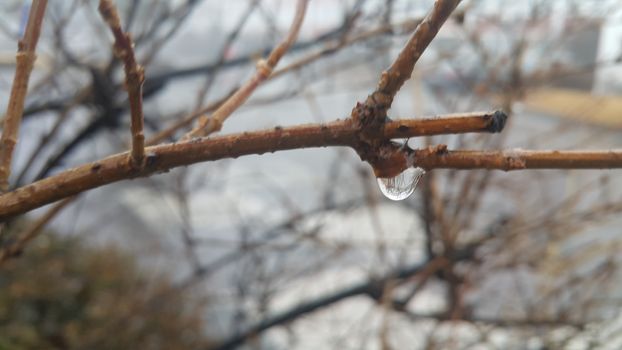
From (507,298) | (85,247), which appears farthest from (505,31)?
(85,247)

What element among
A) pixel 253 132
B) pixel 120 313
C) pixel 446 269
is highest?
pixel 120 313

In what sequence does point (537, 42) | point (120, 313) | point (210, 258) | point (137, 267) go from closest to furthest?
point (537, 42)
point (120, 313)
point (137, 267)
point (210, 258)

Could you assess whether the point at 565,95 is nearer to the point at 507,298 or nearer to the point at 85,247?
the point at 507,298

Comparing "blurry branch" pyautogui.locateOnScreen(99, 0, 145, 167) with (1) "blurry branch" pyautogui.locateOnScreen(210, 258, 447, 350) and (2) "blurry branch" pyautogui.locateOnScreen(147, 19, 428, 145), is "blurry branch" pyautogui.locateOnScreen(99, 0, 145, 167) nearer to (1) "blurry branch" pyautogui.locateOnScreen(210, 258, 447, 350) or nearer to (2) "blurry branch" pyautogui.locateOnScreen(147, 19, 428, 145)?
(2) "blurry branch" pyautogui.locateOnScreen(147, 19, 428, 145)

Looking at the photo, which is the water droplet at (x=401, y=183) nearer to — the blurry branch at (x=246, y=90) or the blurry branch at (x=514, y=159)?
the blurry branch at (x=514, y=159)

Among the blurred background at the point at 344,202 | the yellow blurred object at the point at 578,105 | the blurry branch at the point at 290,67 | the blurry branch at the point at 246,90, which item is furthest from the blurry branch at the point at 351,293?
the blurry branch at the point at 246,90

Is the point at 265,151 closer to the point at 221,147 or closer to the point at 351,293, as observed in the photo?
the point at 221,147
